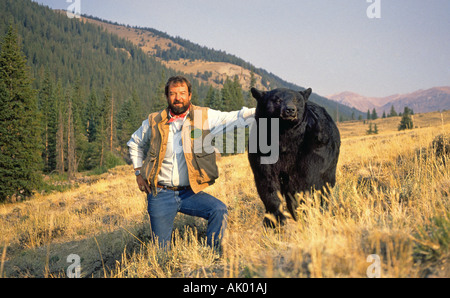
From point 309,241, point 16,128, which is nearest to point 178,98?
point 309,241

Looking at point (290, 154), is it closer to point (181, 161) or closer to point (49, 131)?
point (181, 161)

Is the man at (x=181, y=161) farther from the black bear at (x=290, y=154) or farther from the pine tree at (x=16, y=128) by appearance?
the pine tree at (x=16, y=128)

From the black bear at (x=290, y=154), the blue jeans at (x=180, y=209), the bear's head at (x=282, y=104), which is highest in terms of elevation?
the bear's head at (x=282, y=104)

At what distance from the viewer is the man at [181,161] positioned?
391 centimetres

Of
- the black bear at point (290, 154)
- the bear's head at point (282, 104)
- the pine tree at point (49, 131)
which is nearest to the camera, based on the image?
the bear's head at point (282, 104)

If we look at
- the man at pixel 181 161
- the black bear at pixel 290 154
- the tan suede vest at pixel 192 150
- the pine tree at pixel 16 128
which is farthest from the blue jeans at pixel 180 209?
the pine tree at pixel 16 128

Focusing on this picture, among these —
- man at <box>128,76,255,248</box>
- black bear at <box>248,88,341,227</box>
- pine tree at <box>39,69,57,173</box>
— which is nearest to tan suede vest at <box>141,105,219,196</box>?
man at <box>128,76,255,248</box>

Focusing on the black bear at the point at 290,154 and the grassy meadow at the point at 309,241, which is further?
the black bear at the point at 290,154

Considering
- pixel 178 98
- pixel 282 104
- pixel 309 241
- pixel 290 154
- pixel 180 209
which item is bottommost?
pixel 180 209

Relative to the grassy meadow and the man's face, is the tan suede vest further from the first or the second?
the grassy meadow

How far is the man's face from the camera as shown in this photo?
4.08m

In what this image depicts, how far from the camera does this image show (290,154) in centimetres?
347

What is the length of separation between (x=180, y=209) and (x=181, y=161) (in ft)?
2.10

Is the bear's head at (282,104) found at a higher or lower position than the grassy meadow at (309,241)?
higher
